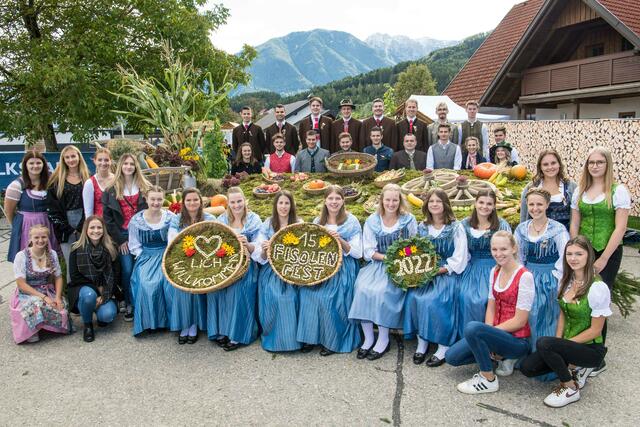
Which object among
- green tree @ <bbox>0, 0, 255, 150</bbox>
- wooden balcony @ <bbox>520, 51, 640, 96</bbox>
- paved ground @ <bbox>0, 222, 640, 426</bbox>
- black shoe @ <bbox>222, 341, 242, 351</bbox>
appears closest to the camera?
paved ground @ <bbox>0, 222, 640, 426</bbox>

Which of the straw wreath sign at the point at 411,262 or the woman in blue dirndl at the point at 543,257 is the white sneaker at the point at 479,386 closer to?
the woman in blue dirndl at the point at 543,257

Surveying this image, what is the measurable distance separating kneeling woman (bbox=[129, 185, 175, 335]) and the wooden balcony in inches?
561

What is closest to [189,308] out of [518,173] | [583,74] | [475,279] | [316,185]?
[316,185]

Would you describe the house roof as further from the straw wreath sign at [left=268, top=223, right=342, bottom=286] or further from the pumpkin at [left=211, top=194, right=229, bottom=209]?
the straw wreath sign at [left=268, top=223, right=342, bottom=286]

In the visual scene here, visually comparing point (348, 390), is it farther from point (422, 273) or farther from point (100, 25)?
point (100, 25)

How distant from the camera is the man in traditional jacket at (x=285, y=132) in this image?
30.2 ft

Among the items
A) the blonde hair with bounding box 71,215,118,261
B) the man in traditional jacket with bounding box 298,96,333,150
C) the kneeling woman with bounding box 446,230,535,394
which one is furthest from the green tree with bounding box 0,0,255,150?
the kneeling woman with bounding box 446,230,535,394

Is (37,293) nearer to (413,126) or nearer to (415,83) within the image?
(413,126)

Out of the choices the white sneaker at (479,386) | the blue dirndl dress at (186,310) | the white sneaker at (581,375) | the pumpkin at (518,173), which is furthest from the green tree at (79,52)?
the white sneaker at (581,375)

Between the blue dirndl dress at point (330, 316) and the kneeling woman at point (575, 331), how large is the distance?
1.54m

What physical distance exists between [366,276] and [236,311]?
125 centimetres

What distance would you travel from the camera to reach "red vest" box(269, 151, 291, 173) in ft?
26.3

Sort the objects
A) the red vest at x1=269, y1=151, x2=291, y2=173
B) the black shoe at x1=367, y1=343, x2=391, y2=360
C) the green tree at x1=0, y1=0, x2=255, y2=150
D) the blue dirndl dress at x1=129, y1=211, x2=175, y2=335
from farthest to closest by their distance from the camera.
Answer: the green tree at x1=0, y1=0, x2=255, y2=150
the red vest at x1=269, y1=151, x2=291, y2=173
the blue dirndl dress at x1=129, y1=211, x2=175, y2=335
the black shoe at x1=367, y1=343, x2=391, y2=360

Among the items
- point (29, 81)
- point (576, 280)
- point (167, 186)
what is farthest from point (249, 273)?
point (29, 81)
